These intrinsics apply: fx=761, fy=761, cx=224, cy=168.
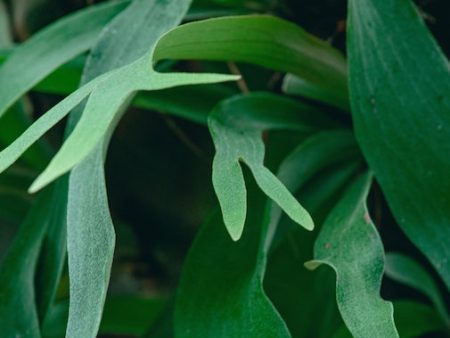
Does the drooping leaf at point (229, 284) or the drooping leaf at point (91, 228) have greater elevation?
the drooping leaf at point (91, 228)

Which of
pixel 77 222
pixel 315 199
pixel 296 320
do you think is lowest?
pixel 296 320

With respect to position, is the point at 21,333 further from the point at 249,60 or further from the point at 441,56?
the point at 441,56

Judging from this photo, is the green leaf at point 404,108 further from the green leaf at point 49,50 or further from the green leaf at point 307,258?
the green leaf at point 49,50

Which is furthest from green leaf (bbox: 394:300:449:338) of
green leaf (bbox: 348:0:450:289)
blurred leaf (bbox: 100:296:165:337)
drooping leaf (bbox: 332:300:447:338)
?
blurred leaf (bbox: 100:296:165:337)

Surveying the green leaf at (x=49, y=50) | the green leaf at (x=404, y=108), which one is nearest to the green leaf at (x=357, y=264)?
the green leaf at (x=404, y=108)

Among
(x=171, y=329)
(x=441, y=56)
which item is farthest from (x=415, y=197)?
(x=171, y=329)

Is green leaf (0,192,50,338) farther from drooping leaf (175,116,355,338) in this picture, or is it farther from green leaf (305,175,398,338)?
green leaf (305,175,398,338)
